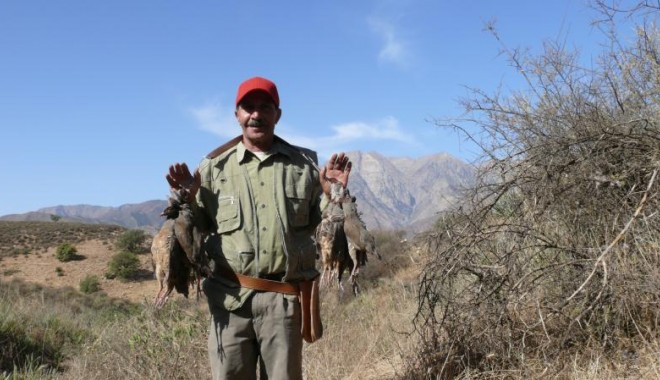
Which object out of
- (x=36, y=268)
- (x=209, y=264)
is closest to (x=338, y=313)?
(x=209, y=264)

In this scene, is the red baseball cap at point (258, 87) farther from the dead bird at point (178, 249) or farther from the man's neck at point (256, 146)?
the dead bird at point (178, 249)

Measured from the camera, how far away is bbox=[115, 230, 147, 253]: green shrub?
4012cm

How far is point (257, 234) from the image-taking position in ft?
11.2

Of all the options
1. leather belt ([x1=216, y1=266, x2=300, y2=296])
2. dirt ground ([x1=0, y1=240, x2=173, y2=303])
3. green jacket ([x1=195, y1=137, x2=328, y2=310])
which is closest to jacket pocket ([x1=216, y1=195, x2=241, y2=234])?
green jacket ([x1=195, y1=137, x2=328, y2=310])

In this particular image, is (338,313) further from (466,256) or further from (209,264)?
(209,264)

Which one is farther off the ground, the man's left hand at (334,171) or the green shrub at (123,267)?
the man's left hand at (334,171)

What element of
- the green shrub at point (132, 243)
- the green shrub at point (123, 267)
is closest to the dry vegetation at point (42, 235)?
the green shrub at point (132, 243)

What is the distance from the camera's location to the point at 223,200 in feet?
11.5

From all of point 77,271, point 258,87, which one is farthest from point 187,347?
point 77,271

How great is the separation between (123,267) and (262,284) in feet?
115

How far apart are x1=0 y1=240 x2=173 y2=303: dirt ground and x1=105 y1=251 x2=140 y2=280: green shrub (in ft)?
1.27

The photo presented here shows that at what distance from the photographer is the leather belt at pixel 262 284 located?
3.36 metres

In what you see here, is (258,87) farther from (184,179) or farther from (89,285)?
(89,285)

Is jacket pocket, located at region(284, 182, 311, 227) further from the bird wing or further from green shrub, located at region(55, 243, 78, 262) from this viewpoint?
green shrub, located at region(55, 243, 78, 262)
